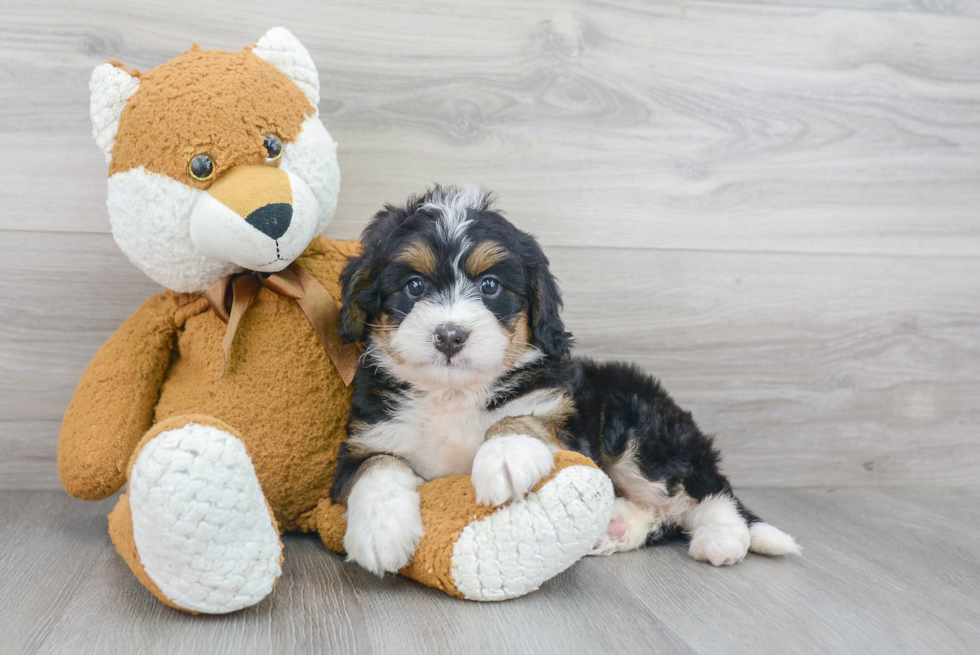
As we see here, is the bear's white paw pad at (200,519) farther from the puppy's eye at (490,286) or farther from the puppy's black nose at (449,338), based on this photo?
the puppy's eye at (490,286)

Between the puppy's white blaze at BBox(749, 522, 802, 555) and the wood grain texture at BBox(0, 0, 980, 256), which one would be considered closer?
the puppy's white blaze at BBox(749, 522, 802, 555)

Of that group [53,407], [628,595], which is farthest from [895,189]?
[53,407]

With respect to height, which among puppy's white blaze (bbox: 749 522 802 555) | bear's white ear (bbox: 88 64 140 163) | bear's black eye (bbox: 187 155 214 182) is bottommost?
Answer: puppy's white blaze (bbox: 749 522 802 555)

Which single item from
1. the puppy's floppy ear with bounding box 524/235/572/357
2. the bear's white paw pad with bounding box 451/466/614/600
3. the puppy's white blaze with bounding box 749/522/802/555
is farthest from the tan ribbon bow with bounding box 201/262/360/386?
the puppy's white blaze with bounding box 749/522/802/555

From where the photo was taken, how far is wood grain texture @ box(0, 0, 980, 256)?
7.21ft

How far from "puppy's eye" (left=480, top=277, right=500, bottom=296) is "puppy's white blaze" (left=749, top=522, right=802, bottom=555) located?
93 centimetres

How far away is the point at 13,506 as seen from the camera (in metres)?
2.14

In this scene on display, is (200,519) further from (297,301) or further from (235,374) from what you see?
(297,301)

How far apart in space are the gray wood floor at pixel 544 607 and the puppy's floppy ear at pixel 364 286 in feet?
1.79

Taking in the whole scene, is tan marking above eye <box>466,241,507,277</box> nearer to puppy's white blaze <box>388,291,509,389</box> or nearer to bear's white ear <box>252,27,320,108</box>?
puppy's white blaze <box>388,291,509,389</box>

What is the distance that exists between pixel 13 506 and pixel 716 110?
2.47m

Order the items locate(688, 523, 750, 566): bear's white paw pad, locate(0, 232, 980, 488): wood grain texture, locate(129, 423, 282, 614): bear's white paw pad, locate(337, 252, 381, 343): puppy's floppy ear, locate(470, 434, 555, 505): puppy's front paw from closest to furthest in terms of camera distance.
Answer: locate(129, 423, 282, 614): bear's white paw pad
locate(470, 434, 555, 505): puppy's front paw
locate(337, 252, 381, 343): puppy's floppy ear
locate(688, 523, 750, 566): bear's white paw pad
locate(0, 232, 980, 488): wood grain texture

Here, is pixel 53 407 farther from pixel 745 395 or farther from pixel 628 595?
pixel 745 395

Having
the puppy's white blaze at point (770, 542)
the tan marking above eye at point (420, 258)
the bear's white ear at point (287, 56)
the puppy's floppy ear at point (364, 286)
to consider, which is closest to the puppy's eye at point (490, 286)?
the tan marking above eye at point (420, 258)
